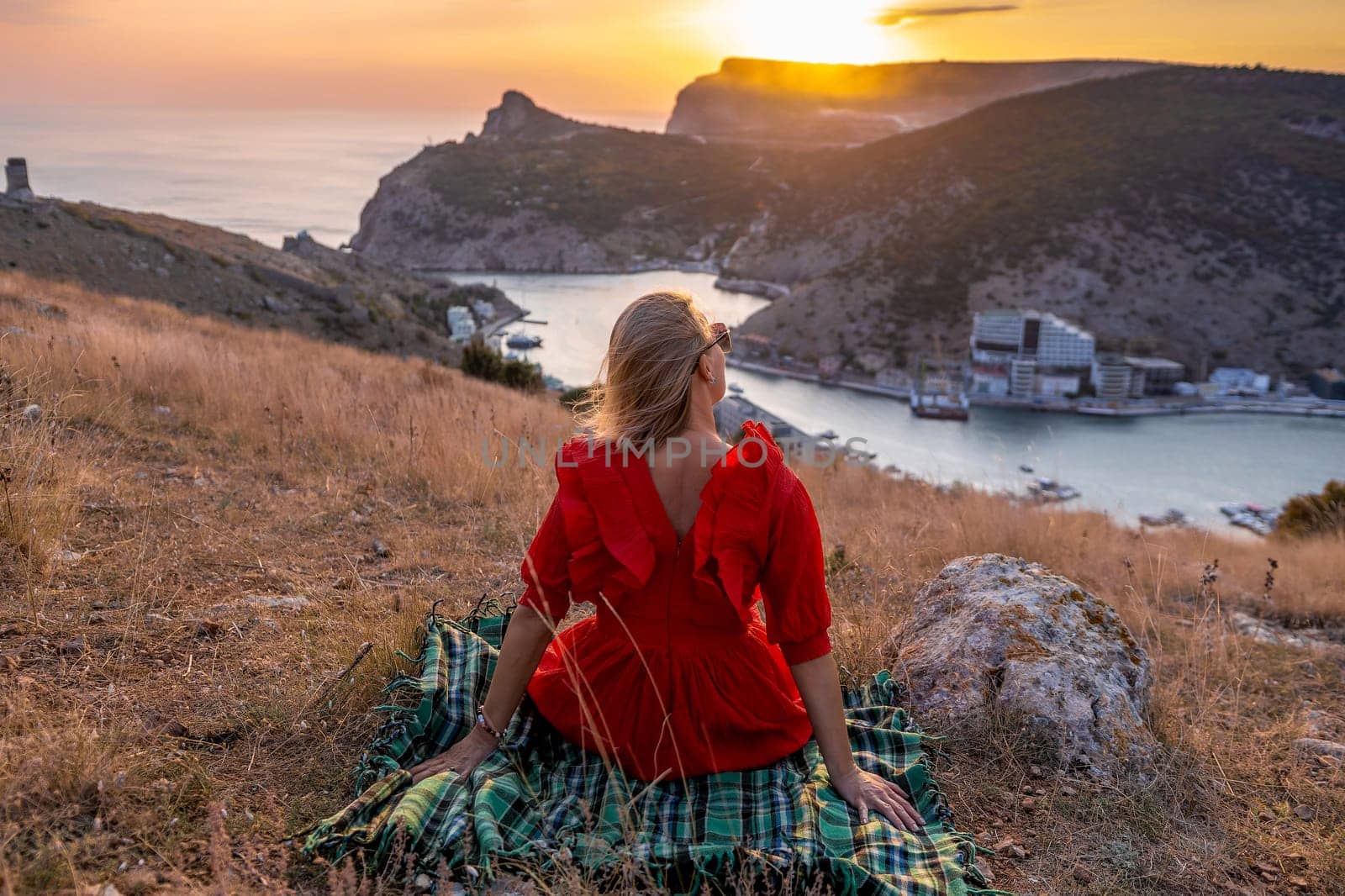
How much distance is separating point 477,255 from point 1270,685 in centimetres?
8624

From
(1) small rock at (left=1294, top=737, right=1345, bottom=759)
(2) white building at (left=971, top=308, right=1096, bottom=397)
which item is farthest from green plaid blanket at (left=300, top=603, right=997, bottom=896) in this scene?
(2) white building at (left=971, top=308, right=1096, bottom=397)

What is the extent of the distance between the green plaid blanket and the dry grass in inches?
6.9

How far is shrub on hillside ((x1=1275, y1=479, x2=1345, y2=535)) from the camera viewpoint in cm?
901

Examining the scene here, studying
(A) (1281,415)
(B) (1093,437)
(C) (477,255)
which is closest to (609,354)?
(B) (1093,437)

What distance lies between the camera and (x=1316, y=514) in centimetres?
928

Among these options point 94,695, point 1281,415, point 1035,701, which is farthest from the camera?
point 1281,415

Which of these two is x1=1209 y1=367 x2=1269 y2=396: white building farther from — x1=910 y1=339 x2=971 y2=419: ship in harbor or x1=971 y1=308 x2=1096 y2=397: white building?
x1=910 y1=339 x2=971 y2=419: ship in harbor

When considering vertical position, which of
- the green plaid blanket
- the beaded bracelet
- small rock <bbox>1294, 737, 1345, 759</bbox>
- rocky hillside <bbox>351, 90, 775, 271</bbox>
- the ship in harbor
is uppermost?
rocky hillside <bbox>351, 90, 775, 271</bbox>

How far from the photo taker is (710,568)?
1.98 meters

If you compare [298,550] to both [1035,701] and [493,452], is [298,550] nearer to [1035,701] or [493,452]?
[493,452]

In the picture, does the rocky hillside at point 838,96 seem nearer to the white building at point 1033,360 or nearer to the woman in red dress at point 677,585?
the white building at point 1033,360

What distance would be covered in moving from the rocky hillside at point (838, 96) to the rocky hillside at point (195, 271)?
113241 mm

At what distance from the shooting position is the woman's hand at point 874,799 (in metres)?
2.01

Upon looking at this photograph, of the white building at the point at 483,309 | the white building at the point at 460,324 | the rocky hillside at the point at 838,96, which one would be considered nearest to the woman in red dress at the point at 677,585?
the white building at the point at 460,324
